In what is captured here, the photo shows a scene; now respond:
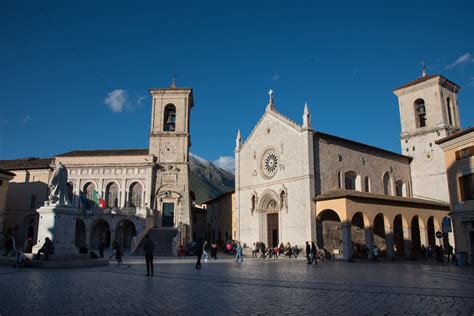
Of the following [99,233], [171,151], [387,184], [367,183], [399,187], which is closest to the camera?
[367,183]

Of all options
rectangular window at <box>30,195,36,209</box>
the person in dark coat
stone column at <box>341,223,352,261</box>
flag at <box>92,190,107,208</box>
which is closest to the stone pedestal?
the person in dark coat

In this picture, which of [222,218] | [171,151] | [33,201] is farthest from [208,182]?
[33,201]

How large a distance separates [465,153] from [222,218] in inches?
1211

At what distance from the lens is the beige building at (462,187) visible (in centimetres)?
2248

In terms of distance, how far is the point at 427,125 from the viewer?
4041 cm

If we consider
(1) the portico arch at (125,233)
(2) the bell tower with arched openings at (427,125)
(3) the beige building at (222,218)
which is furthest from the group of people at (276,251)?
(2) the bell tower with arched openings at (427,125)

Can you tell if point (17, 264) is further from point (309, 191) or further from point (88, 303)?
point (309, 191)

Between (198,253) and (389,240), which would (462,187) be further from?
(198,253)

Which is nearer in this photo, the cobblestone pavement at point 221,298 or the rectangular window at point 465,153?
the cobblestone pavement at point 221,298

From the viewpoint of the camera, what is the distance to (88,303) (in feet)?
25.0

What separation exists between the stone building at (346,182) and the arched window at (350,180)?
0.32 feet

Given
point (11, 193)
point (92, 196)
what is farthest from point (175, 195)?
point (11, 193)

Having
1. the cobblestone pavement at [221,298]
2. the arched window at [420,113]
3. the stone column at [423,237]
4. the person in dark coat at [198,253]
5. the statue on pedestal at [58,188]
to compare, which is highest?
the arched window at [420,113]

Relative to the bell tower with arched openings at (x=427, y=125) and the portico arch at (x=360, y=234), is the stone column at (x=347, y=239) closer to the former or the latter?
the portico arch at (x=360, y=234)
